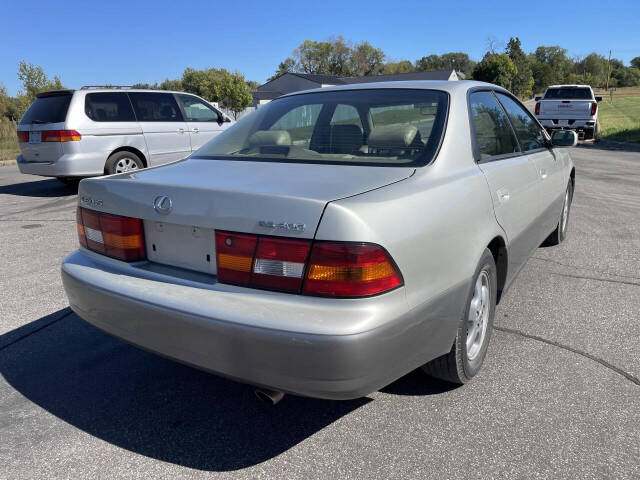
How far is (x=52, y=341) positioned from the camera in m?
3.39

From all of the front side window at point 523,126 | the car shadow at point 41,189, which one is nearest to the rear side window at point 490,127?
the front side window at point 523,126

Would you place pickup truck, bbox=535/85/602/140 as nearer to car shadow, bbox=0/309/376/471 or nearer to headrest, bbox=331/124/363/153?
headrest, bbox=331/124/363/153

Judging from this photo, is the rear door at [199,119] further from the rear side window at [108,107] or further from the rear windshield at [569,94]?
the rear windshield at [569,94]

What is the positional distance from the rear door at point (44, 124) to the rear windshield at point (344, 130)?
6378 millimetres

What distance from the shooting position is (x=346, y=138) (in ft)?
9.42

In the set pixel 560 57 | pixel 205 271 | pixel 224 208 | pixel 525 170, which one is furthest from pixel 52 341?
pixel 560 57

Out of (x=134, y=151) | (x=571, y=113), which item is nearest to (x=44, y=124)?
(x=134, y=151)

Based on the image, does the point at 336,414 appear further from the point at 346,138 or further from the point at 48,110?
the point at 48,110

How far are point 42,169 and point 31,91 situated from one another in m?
23.0

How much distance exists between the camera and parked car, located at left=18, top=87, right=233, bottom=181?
28.1 feet

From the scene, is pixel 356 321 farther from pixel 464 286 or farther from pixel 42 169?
pixel 42 169

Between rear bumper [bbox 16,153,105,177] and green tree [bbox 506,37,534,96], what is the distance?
276ft

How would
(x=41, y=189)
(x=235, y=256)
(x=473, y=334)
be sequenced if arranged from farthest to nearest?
(x=41, y=189)
(x=473, y=334)
(x=235, y=256)

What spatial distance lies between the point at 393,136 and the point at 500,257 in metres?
1.00
